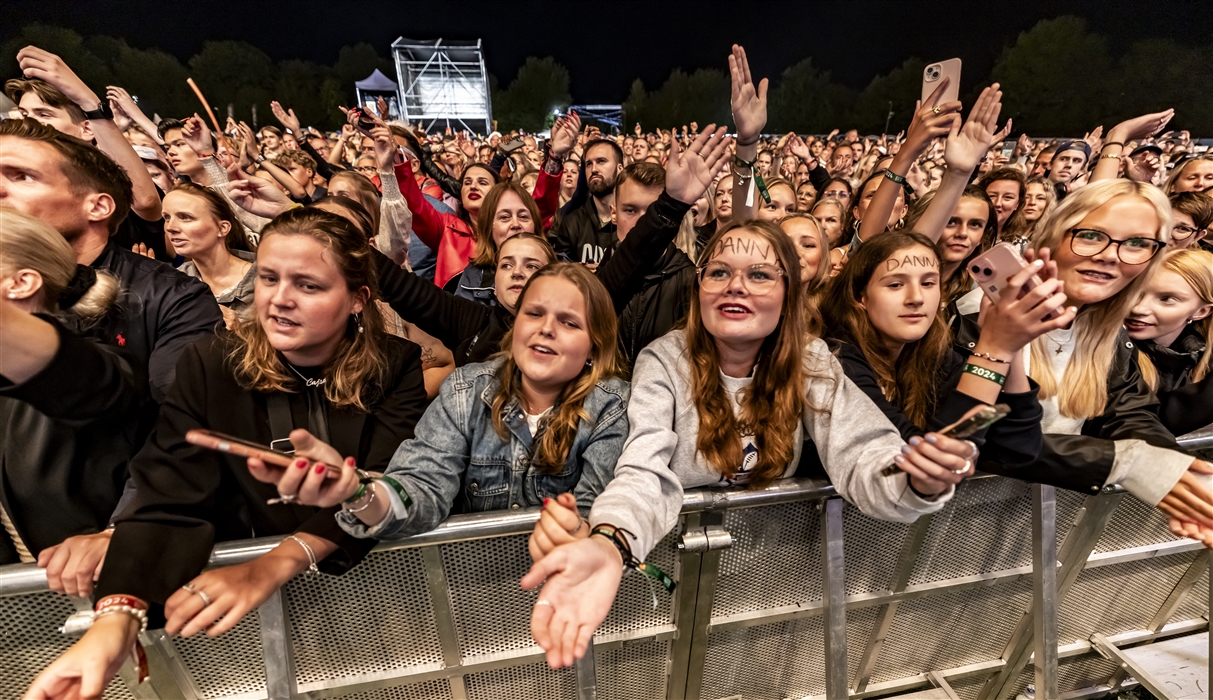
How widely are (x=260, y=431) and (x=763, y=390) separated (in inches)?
59.5

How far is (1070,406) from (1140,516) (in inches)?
22.0

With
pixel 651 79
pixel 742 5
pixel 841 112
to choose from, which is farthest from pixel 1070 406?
pixel 651 79

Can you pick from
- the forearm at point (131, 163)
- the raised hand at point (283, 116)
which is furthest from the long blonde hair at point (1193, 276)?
the raised hand at point (283, 116)

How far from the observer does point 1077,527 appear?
6.04 feet

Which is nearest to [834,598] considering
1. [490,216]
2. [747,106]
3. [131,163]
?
[747,106]

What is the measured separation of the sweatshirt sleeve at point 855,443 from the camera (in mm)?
1330

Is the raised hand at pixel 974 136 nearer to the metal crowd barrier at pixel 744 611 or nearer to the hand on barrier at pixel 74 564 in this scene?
the metal crowd barrier at pixel 744 611

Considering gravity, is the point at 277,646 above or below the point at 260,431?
below

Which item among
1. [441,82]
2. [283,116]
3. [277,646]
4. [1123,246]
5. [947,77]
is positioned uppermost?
[441,82]

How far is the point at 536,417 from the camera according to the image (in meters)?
1.64

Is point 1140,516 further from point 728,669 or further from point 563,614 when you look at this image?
point 563,614

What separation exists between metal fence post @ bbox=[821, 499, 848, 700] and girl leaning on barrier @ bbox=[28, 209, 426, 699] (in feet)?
4.35

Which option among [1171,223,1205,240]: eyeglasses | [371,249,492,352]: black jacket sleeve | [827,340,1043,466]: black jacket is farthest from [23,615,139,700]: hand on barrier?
[1171,223,1205,240]: eyeglasses

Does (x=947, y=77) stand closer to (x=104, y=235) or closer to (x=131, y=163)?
(x=104, y=235)
